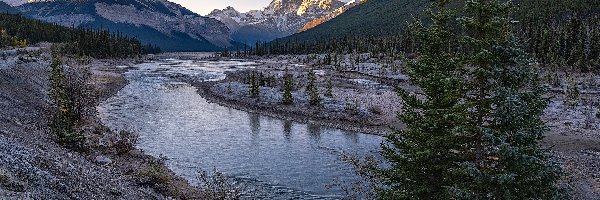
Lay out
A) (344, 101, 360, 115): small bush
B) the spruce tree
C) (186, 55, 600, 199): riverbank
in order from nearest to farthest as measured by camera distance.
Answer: the spruce tree, (186, 55, 600, 199): riverbank, (344, 101, 360, 115): small bush

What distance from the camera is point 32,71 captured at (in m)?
66.5

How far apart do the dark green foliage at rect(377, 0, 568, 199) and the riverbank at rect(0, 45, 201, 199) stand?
1366cm

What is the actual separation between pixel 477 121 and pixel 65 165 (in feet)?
67.5

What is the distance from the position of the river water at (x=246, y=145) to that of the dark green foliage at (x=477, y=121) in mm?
11611

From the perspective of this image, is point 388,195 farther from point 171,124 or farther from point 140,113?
point 140,113

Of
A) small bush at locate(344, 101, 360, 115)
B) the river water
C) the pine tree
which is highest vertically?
the pine tree

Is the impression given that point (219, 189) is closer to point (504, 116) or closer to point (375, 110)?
point (504, 116)

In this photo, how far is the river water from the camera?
33281 millimetres

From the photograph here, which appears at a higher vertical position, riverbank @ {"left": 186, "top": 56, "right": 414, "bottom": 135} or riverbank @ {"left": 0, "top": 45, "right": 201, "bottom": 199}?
riverbank @ {"left": 0, "top": 45, "right": 201, "bottom": 199}

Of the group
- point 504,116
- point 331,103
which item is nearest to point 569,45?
point 331,103

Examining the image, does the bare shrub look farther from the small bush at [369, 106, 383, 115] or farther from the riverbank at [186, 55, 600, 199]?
the small bush at [369, 106, 383, 115]

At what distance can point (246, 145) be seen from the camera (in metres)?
44.7

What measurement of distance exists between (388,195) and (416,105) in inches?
160

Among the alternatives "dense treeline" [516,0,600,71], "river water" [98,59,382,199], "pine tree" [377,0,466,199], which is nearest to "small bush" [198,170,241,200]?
"river water" [98,59,382,199]
